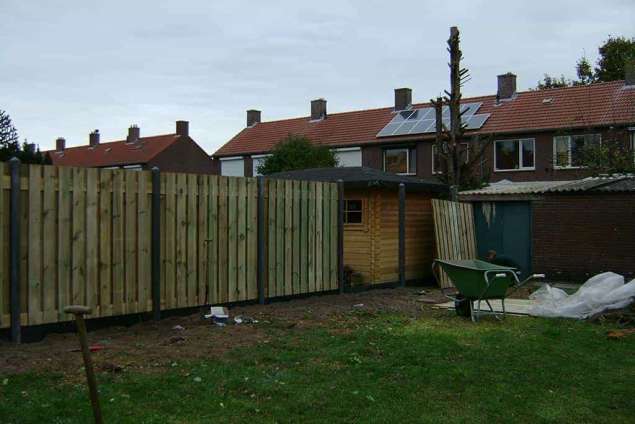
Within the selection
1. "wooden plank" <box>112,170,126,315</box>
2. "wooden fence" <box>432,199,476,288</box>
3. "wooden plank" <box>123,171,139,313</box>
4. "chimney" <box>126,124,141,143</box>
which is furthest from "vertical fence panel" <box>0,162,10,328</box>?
"chimney" <box>126,124,141,143</box>

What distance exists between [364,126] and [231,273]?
28699 millimetres

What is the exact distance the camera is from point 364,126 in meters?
37.8

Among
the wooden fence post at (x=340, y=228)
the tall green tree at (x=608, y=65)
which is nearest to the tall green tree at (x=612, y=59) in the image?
the tall green tree at (x=608, y=65)

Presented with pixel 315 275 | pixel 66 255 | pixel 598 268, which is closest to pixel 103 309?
pixel 66 255

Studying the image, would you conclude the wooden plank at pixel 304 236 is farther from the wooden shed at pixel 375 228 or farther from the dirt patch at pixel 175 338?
the wooden shed at pixel 375 228

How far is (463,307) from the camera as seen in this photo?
1020 cm

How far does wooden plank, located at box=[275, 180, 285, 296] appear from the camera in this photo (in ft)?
35.2

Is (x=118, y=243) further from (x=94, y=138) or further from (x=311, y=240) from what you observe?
(x=94, y=138)

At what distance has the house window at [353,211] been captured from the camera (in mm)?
13750

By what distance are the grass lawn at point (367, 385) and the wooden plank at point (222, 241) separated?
5.87ft

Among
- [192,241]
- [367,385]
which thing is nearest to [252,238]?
[192,241]

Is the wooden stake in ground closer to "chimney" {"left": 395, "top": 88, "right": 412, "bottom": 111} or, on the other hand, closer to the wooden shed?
the wooden shed

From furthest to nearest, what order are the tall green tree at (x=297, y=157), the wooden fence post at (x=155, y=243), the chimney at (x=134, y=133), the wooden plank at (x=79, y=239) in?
1. the chimney at (x=134, y=133)
2. the tall green tree at (x=297, y=157)
3. the wooden fence post at (x=155, y=243)
4. the wooden plank at (x=79, y=239)

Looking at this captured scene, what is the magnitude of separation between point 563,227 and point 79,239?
12.3 meters
